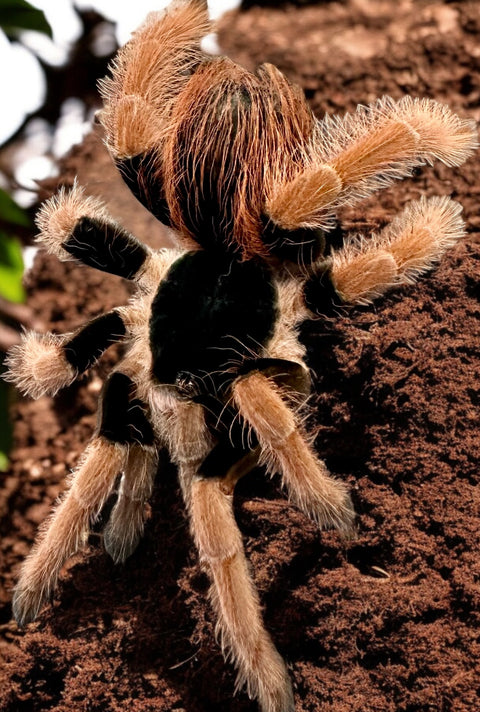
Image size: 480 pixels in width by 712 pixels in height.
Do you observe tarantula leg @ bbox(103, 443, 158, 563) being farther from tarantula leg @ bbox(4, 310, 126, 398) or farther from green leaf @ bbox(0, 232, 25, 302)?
green leaf @ bbox(0, 232, 25, 302)

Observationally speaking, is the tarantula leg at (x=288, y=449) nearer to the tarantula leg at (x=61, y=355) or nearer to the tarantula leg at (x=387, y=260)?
the tarantula leg at (x=387, y=260)

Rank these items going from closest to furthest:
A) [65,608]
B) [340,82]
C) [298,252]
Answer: [298,252] → [65,608] → [340,82]

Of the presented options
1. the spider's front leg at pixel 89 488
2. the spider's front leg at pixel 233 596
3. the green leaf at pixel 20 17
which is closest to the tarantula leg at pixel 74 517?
the spider's front leg at pixel 89 488

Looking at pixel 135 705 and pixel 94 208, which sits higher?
pixel 94 208

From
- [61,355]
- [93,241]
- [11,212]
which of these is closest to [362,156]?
[93,241]

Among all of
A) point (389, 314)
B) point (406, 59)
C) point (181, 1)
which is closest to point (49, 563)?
point (389, 314)

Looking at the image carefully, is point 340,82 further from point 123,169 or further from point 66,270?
point 66,270
